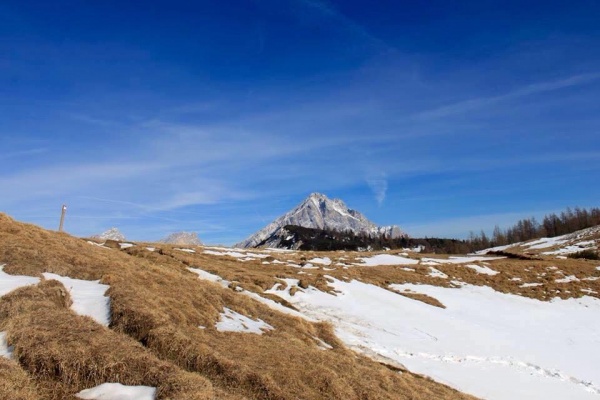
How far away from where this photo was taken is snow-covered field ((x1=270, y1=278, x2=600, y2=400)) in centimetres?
1997

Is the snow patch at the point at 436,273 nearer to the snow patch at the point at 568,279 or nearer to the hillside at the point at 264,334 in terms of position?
the hillside at the point at 264,334

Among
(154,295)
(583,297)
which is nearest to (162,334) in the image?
(154,295)

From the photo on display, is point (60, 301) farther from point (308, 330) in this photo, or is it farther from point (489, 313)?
point (489, 313)

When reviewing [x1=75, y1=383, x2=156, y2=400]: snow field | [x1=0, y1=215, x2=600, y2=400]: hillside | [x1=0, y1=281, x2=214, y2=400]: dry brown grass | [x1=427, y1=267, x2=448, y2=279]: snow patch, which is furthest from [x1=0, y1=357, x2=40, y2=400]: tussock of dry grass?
[x1=427, y1=267, x2=448, y2=279]: snow patch

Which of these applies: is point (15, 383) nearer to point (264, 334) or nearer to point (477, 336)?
point (264, 334)

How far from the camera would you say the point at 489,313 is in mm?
35125

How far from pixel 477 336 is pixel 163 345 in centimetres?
→ 2360

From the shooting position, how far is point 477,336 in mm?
27203

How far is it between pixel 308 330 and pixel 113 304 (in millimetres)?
9492

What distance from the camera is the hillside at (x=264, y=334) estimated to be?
29.9ft

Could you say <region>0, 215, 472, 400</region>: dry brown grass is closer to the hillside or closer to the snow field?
the hillside

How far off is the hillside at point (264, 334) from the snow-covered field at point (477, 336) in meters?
0.14

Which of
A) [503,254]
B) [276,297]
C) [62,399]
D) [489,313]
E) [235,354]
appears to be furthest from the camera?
[503,254]

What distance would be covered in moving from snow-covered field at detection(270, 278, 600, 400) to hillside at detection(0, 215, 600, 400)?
14cm
